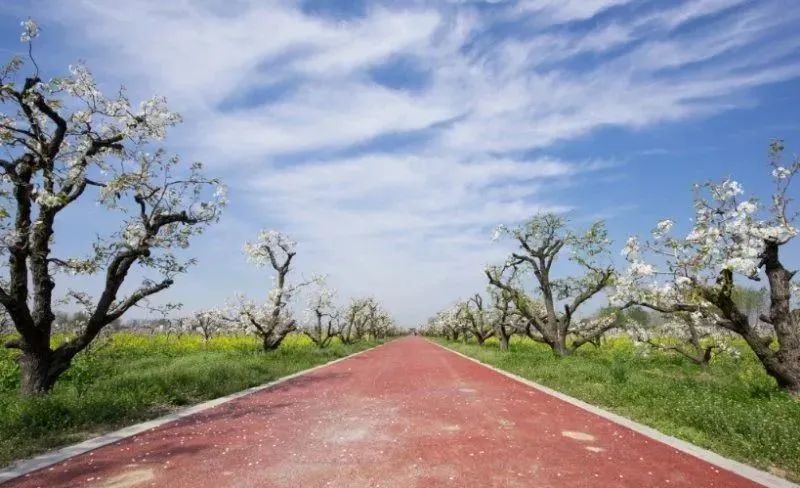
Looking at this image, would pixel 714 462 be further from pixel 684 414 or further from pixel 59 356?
pixel 59 356

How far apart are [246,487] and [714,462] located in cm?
648

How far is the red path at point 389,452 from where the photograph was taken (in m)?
6.23

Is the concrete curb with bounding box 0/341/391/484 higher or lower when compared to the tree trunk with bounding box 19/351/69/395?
lower

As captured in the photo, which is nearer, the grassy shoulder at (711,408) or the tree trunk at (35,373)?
the grassy shoulder at (711,408)

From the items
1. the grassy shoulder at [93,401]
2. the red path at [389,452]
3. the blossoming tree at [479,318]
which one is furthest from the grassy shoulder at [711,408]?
the blossoming tree at [479,318]

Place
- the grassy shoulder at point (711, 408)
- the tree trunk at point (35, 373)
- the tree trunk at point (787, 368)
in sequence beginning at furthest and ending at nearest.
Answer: the tree trunk at point (35, 373), the tree trunk at point (787, 368), the grassy shoulder at point (711, 408)

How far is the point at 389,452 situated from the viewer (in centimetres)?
748

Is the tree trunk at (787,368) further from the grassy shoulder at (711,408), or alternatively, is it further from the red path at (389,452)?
the red path at (389,452)

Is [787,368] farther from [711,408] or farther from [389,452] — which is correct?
[389,452]

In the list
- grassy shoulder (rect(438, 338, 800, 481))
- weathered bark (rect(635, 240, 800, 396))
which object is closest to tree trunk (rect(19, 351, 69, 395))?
grassy shoulder (rect(438, 338, 800, 481))

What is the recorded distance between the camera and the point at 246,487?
588cm

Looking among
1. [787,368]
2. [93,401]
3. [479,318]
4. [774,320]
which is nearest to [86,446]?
[93,401]

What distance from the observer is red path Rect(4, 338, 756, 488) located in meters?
6.23

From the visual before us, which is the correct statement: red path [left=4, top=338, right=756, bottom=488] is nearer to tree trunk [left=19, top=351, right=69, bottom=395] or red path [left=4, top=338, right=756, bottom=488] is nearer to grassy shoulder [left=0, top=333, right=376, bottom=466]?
grassy shoulder [left=0, top=333, right=376, bottom=466]
